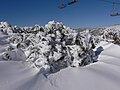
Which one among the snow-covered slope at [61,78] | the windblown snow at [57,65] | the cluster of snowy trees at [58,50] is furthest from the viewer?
the cluster of snowy trees at [58,50]

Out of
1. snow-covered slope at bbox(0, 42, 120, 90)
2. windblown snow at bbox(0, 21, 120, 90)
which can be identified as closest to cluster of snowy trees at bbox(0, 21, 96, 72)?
windblown snow at bbox(0, 21, 120, 90)

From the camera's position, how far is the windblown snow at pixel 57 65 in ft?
15.6

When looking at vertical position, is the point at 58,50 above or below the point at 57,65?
above

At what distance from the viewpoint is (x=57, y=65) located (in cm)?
613

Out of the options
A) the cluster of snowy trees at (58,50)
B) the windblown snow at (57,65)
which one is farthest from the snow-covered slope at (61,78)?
the cluster of snowy trees at (58,50)

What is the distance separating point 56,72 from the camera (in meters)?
5.67

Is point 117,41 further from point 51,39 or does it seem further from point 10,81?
point 10,81

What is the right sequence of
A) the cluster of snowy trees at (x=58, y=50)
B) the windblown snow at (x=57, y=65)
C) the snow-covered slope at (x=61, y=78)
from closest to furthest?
the snow-covered slope at (x=61, y=78) < the windblown snow at (x=57, y=65) < the cluster of snowy trees at (x=58, y=50)

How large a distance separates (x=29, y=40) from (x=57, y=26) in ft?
3.76

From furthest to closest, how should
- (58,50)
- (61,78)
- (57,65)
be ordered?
(58,50)
(57,65)
(61,78)

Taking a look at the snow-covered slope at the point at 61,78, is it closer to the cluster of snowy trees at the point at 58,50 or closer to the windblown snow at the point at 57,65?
the windblown snow at the point at 57,65

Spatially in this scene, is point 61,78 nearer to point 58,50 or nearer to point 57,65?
point 57,65

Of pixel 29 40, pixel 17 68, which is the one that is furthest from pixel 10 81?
pixel 29 40

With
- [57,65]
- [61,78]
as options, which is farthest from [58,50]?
[61,78]
